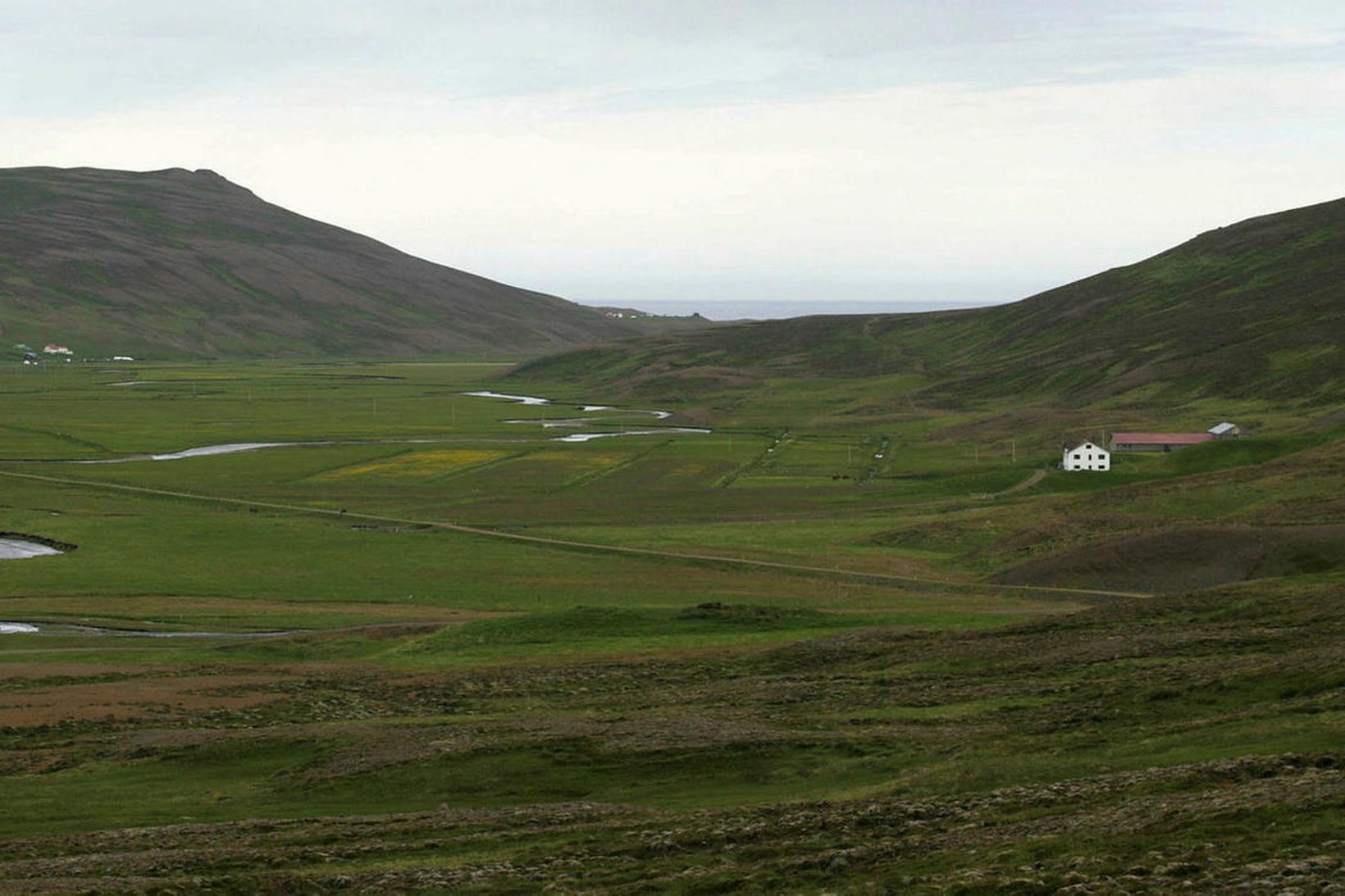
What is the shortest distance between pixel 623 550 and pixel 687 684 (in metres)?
39.8

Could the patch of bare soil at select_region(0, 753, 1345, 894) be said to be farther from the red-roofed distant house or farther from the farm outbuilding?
the farm outbuilding

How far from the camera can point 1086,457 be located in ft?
419

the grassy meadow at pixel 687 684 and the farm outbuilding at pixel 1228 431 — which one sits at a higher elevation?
the farm outbuilding at pixel 1228 431

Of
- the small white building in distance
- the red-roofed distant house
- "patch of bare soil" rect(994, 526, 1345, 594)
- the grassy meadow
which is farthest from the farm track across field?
the red-roofed distant house

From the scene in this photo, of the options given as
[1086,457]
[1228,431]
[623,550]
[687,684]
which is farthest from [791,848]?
[1228,431]

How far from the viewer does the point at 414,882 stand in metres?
27.9

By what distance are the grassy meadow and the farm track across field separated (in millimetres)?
513

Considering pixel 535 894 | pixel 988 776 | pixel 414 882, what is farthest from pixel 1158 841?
pixel 414 882

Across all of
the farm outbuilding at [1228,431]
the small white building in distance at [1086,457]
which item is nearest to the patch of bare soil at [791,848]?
the small white building in distance at [1086,457]

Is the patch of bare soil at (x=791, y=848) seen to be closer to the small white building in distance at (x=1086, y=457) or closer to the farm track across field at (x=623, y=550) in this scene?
the farm track across field at (x=623, y=550)

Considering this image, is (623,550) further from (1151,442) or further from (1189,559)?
(1151,442)

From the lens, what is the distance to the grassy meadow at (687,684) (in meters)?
28.7

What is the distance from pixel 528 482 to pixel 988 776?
97.1 m

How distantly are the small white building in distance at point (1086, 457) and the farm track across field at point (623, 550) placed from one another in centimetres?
4924
